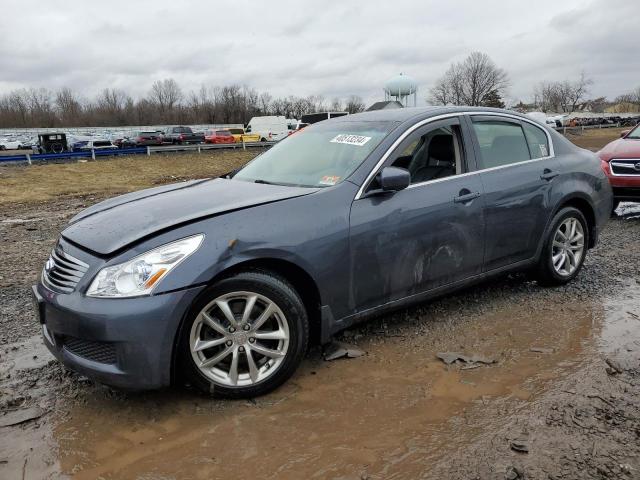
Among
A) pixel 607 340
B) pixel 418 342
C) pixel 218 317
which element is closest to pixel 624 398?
pixel 607 340

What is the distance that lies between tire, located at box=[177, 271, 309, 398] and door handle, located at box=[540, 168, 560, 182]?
8.71ft

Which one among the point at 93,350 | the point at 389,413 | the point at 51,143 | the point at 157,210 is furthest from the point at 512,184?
the point at 51,143

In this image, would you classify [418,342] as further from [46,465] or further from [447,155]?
[46,465]

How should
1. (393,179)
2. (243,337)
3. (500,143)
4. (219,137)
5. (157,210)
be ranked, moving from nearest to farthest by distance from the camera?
(243,337) → (157,210) → (393,179) → (500,143) → (219,137)

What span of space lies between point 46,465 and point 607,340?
367cm

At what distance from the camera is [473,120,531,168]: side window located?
4258mm

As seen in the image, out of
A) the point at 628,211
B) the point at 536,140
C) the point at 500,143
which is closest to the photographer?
the point at 500,143

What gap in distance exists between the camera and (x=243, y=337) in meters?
2.98

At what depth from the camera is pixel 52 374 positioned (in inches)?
137

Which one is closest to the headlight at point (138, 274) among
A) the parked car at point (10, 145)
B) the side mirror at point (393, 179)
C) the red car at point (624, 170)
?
the side mirror at point (393, 179)

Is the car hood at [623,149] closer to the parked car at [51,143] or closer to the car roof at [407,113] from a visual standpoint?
the car roof at [407,113]

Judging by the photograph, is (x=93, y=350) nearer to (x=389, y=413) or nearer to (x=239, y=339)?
(x=239, y=339)

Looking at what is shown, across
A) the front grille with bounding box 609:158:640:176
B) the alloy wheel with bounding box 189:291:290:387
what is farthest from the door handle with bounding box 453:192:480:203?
the front grille with bounding box 609:158:640:176

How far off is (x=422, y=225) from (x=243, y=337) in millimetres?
1485
